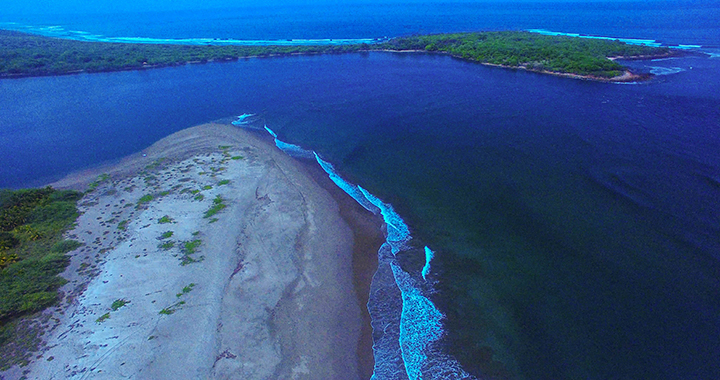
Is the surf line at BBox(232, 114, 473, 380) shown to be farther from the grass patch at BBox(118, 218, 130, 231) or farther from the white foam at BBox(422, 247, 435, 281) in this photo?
the grass patch at BBox(118, 218, 130, 231)

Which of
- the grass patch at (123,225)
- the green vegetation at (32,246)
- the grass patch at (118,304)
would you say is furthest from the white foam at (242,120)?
the grass patch at (118,304)

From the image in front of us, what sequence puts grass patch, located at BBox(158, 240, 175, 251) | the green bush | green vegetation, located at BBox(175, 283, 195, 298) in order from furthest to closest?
grass patch, located at BBox(158, 240, 175, 251) < green vegetation, located at BBox(175, 283, 195, 298) < the green bush

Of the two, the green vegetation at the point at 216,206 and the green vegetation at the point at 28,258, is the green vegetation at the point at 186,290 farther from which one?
the green vegetation at the point at 216,206

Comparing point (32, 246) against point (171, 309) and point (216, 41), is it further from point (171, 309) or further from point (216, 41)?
point (216, 41)

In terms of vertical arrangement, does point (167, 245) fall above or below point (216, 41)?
below

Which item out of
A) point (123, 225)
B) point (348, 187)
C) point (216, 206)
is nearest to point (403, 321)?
point (348, 187)

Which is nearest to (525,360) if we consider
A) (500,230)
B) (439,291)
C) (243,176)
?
(439,291)

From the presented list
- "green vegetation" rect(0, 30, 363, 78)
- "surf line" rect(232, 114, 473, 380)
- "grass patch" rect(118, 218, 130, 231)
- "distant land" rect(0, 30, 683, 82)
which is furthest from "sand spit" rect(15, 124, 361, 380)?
"green vegetation" rect(0, 30, 363, 78)
